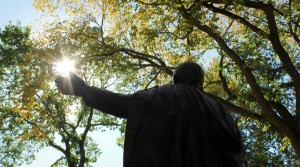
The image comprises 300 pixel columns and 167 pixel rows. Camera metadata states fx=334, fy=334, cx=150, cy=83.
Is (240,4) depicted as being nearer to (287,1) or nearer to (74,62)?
(287,1)

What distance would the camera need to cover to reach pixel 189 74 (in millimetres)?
2602

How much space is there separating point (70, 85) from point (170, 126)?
776mm

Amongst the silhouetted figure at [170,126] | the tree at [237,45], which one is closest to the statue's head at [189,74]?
the silhouetted figure at [170,126]

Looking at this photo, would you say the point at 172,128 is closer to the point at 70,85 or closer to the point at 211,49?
the point at 70,85

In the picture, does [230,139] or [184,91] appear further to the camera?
[184,91]

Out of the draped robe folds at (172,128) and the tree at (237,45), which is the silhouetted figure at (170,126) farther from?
the tree at (237,45)

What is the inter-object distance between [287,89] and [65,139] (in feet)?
49.0

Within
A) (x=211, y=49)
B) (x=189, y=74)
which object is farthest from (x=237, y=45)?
(x=189, y=74)

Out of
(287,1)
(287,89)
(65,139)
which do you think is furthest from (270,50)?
(65,139)

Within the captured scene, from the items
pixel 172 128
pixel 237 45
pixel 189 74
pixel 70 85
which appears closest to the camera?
pixel 172 128

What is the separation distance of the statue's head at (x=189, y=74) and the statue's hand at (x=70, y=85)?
751mm

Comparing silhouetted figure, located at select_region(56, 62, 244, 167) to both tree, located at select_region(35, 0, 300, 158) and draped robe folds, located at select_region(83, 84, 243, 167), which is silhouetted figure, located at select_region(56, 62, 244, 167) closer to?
draped robe folds, located at select_region(83, 84, 243, 167)

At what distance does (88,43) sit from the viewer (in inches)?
607

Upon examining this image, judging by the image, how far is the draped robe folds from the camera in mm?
2045
